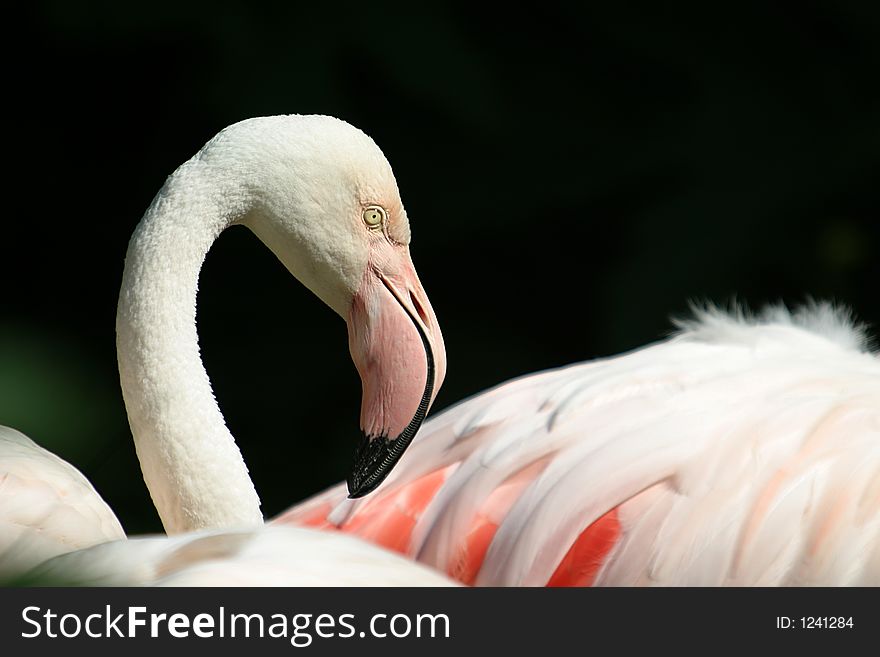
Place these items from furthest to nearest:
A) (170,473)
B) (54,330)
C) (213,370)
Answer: (213,370)
(54,330)
(170,473)

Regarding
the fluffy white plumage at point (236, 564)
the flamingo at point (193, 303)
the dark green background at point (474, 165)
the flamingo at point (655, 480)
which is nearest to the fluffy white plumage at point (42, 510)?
the flamingo at point (193, 303)

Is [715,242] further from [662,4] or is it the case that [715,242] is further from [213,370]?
[213,370]

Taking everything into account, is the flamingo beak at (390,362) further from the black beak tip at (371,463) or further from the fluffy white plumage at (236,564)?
the fluffy white plumage at (236,564)

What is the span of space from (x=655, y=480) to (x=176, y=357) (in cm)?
62

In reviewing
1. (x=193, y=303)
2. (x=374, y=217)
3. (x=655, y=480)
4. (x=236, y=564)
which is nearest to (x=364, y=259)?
(x=374, y=217)

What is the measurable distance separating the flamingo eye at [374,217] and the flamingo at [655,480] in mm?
351

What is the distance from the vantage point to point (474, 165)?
2988 millimetres

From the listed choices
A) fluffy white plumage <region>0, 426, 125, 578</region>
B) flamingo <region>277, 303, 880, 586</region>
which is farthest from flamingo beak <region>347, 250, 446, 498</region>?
fluffy white plumage <region>0, 426, 125, 578</region>

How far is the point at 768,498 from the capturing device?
4.43 ft

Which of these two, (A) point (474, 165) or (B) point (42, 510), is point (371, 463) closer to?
(B) point (42, 510)

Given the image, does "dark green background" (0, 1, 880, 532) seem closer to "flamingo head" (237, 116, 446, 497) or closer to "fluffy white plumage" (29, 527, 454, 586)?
"flamingo head" (237, 116, 446, 497)

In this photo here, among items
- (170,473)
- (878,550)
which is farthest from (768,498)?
(170,473)

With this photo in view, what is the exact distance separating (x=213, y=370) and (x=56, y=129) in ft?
2.46
